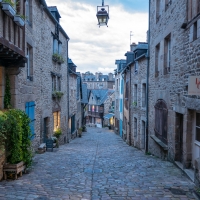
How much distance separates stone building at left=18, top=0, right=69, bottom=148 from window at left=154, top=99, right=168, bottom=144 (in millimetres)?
4915

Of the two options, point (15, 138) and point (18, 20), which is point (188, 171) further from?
point (18, 20)

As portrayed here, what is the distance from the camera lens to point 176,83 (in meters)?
7.36

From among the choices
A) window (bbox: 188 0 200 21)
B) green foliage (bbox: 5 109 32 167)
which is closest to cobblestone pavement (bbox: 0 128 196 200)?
green foliage (bbox: 5 109 32 167)

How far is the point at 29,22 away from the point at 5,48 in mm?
3978

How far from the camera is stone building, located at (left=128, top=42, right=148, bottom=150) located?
1275cm

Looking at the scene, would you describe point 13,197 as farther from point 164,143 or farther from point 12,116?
point 164,143

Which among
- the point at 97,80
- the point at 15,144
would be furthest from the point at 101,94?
the point at 15,144

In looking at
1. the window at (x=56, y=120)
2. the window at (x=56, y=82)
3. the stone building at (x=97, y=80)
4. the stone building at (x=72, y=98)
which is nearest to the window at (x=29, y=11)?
the window at (x=56, y=82)

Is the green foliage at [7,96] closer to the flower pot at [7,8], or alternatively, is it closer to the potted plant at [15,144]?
the potted plant at [15,144]

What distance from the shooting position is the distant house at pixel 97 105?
43750mm

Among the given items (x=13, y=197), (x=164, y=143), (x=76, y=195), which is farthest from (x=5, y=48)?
(x=164, y=143)

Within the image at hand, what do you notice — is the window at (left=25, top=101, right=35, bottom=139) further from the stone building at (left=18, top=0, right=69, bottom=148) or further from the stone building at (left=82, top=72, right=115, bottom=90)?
the stone building at (left=82, top=72, right=115, bottom=90)

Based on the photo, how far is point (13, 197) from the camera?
439 centimetres

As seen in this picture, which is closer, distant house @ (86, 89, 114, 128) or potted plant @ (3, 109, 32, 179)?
potted plant @ (3, 109, 32, 179)
